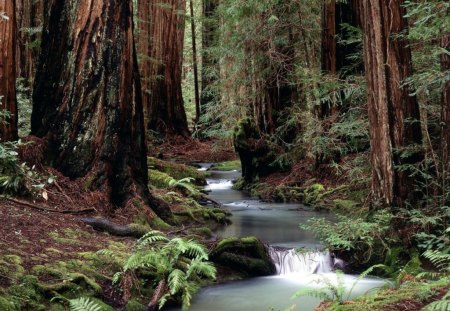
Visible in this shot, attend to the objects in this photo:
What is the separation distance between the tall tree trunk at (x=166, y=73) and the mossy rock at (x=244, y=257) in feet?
54.0

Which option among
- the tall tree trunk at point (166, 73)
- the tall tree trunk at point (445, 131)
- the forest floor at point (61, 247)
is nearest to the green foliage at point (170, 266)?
the forest floor at point (61, 247)

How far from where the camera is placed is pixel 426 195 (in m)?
6.48

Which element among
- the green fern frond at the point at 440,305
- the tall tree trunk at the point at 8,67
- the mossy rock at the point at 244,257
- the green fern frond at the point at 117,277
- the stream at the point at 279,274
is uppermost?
the tall tree trunk at the point at 8,67

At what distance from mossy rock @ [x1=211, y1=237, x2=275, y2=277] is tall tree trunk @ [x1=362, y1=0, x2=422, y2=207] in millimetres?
1824

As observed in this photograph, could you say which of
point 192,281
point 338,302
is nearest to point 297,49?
point 192,281

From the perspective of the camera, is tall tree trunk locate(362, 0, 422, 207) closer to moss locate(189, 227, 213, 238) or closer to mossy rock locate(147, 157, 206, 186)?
moss locate(189, 227, 213, 238)

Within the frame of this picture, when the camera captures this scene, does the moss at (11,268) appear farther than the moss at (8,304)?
Yes

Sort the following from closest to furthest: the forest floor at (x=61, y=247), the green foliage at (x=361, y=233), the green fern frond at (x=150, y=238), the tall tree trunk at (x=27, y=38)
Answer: the forest floor at (x=61, y=247) → the green fern frond at (x=150, y=238) → the green foliage at (x=361, y=233) → the tall tree trunk at (x=27, y=38)

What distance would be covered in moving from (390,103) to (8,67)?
5864mm

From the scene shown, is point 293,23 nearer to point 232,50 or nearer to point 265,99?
point 232,50

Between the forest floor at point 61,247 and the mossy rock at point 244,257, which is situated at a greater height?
the forest floor at point 61,247

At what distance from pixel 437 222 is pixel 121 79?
5158 mm

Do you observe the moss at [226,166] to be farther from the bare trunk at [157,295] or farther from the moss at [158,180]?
the bare trunk at [157,295]

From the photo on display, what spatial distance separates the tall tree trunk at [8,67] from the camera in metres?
7.74
